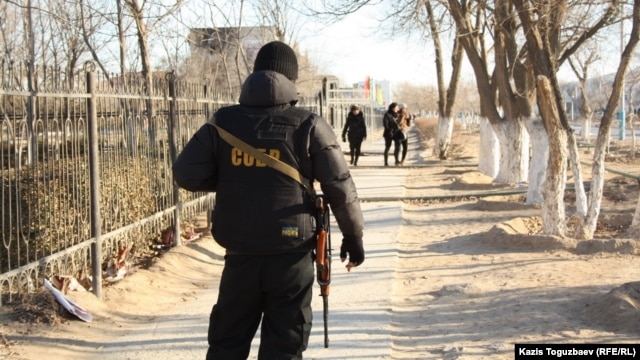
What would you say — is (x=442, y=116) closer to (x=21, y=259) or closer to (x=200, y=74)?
(x=200, y=74)

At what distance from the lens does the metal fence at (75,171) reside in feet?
19.0

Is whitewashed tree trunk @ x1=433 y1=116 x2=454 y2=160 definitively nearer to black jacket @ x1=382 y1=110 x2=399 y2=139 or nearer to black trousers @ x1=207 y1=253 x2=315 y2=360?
black jacket @ x1=382 y1=110 x2=399 y2=139

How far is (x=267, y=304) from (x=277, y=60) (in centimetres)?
123

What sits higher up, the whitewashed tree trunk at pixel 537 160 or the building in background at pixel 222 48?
the building in background at pixel 222 48

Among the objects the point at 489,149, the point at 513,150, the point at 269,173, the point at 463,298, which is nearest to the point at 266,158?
the point at 269,173

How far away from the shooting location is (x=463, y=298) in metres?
7.03

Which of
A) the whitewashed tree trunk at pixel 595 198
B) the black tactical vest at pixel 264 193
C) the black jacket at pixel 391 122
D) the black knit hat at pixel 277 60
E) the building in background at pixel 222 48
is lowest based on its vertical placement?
the whitewashed tree trunk at pixel 595 198

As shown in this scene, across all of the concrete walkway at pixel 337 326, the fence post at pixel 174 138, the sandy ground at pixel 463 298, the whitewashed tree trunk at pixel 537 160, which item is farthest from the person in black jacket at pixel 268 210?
the whitewashed tree trunk at pixel 537 160

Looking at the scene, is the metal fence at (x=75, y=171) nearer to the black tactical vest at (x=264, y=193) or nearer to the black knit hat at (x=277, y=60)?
the black knit hat at (x=277, y=60)

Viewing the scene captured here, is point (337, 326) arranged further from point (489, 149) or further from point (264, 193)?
point (489, 149)

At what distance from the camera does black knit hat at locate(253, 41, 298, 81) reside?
13.1ft

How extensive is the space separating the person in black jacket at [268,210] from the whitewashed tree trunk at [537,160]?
10.1m

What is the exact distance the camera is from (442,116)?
2667 cm

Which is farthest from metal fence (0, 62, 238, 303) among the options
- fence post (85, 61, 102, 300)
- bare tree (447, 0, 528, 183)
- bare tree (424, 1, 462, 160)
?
bare tree (424, 1, 462, 160)
